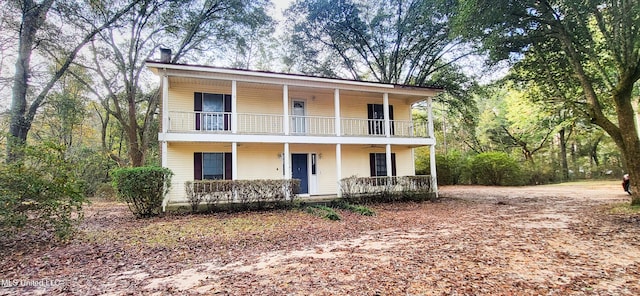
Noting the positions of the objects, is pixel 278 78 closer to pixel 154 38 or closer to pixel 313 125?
pixel 313 125

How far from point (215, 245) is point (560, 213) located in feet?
33.8

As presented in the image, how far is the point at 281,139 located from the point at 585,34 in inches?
440

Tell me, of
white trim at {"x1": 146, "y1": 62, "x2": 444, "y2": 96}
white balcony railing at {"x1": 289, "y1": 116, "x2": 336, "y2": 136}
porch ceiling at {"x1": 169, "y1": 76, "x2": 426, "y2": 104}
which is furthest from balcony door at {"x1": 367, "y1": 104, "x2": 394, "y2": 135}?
white balcony railing at {"x1": 289, "y1": 116, "x2": 336, "y2": 136}

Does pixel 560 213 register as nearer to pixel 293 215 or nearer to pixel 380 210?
pixel 380 210

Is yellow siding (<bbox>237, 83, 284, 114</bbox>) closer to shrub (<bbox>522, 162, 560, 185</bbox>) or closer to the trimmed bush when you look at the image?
the trimmed bush

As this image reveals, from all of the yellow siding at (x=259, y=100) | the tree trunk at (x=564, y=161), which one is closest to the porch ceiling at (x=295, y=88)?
the yellow siding at (x=259, y=100)

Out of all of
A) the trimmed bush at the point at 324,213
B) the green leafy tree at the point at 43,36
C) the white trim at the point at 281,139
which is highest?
the green leafy tree at the point at 43,36

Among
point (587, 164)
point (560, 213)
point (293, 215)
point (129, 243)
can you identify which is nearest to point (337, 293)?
point (129, 243)

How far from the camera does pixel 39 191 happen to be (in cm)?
601

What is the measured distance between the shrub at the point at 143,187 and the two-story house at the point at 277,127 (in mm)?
494

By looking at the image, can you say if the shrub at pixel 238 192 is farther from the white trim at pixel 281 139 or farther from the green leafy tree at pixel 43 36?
the green leafy tree at pixel 43 36

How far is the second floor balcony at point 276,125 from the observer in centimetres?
1180

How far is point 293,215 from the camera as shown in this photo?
32.0ft

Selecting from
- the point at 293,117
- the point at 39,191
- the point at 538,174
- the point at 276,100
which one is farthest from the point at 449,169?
the point at 39,191
